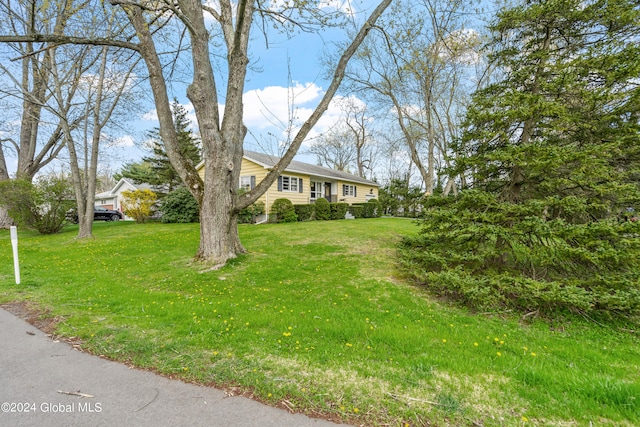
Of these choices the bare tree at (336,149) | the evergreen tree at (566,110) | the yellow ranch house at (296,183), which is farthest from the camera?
the bare tree at (336,149)

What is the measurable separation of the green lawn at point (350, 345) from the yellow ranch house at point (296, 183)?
31.8ft

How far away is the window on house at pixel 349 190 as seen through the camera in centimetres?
2428

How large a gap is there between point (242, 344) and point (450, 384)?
2.13 m

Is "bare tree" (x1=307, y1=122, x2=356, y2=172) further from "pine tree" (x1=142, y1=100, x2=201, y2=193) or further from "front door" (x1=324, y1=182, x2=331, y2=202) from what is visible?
"pine tree" (x1=142, y1=100, x2=201, y2=193)

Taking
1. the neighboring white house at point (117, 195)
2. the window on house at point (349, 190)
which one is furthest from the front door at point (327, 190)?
the neighboring white house at point (117, 195)

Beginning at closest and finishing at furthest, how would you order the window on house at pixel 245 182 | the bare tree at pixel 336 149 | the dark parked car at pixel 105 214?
the window on house at pixel 245 182, the dark parked car at pixel 105 214, the bare tree at pixel 336 149

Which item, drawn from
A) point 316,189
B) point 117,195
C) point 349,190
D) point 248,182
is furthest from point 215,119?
point 117,195

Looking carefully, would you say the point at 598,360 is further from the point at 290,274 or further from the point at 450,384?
the point at 290,274

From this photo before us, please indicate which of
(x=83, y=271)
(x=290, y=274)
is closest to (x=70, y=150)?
(x=83, y=271)

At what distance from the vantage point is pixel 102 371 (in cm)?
256

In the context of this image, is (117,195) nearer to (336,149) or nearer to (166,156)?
(166,156)

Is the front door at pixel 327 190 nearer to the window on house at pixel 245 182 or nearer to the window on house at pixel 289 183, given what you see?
the window on house at pixel 289 183

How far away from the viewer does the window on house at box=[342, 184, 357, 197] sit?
79.7 ft

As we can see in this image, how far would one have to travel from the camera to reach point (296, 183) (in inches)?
742
